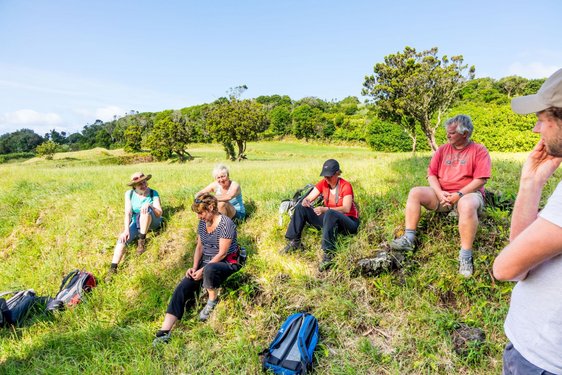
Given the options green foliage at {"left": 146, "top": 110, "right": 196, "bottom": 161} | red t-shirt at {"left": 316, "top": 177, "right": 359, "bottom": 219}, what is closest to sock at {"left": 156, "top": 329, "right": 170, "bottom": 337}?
red t-shirt at {"left": 316, "top": 177, "right": 359, "bottom": 219}

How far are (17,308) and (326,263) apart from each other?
461 centimetres

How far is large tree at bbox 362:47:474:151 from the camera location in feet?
52.5

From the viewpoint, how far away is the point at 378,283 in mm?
3951

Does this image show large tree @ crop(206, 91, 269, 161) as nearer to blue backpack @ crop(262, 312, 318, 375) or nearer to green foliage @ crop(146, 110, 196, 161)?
green foliage @ crop(146, 110, 196, 161)

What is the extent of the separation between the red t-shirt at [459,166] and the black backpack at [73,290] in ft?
18.0

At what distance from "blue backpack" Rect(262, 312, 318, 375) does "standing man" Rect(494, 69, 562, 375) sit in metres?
2.13

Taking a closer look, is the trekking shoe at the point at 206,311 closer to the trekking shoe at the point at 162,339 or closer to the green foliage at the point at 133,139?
the trekking shoe at the point at 162,339

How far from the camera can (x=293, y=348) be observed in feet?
11.0

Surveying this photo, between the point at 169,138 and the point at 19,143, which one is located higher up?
the point at 19,143

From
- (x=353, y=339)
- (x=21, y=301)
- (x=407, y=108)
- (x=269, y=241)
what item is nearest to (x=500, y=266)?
(x=353, y=339)

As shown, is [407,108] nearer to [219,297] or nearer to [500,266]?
[219,297]

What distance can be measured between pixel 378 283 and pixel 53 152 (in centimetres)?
5725

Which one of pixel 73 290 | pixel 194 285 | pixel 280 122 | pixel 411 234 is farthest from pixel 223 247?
pixel 280 122

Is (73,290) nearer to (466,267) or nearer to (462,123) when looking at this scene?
(466,267)
